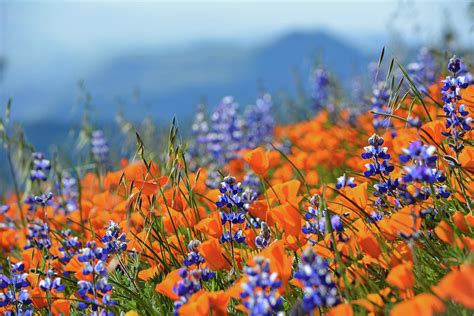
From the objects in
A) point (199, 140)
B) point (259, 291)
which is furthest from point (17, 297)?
point (199, 140)

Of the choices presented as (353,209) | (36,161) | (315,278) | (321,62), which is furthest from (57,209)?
(321,62)

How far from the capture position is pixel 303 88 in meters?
8.20

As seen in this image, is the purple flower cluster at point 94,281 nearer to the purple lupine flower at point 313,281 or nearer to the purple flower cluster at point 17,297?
the purple flower cluster at point 17,297

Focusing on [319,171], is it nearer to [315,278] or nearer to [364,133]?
[364,133]

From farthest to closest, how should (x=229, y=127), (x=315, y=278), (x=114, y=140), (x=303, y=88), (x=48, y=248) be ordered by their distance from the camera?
(x=303, y=88), (x=114, y=140), (x=229, y=127), (x=48, y=248), (x=315, y=278)

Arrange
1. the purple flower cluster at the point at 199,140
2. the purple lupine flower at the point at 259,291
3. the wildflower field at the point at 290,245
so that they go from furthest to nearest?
the purple flower cluster at the point at 199,140
the wildflower field at the point at 290,245
the purple lupine flower at the point at 259,291

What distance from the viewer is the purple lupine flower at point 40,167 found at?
161 inches

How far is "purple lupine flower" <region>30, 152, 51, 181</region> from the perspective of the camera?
4.08m

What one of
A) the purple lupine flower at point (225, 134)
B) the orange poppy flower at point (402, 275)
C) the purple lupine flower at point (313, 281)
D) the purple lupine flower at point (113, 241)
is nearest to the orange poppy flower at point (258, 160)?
the purple lupine flower at point (113, 241)

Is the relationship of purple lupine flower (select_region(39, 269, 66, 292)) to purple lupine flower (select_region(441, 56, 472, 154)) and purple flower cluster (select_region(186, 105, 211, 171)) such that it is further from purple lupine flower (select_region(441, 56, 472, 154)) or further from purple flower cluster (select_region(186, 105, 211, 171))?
purple flower cluster (select_region(186, 105, 211, 171))

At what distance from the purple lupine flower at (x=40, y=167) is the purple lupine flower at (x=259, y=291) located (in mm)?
2693

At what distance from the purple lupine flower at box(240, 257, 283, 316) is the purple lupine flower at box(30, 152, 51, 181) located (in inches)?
106

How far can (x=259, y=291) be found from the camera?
1.64 meters

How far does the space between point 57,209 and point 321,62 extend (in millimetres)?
4079
